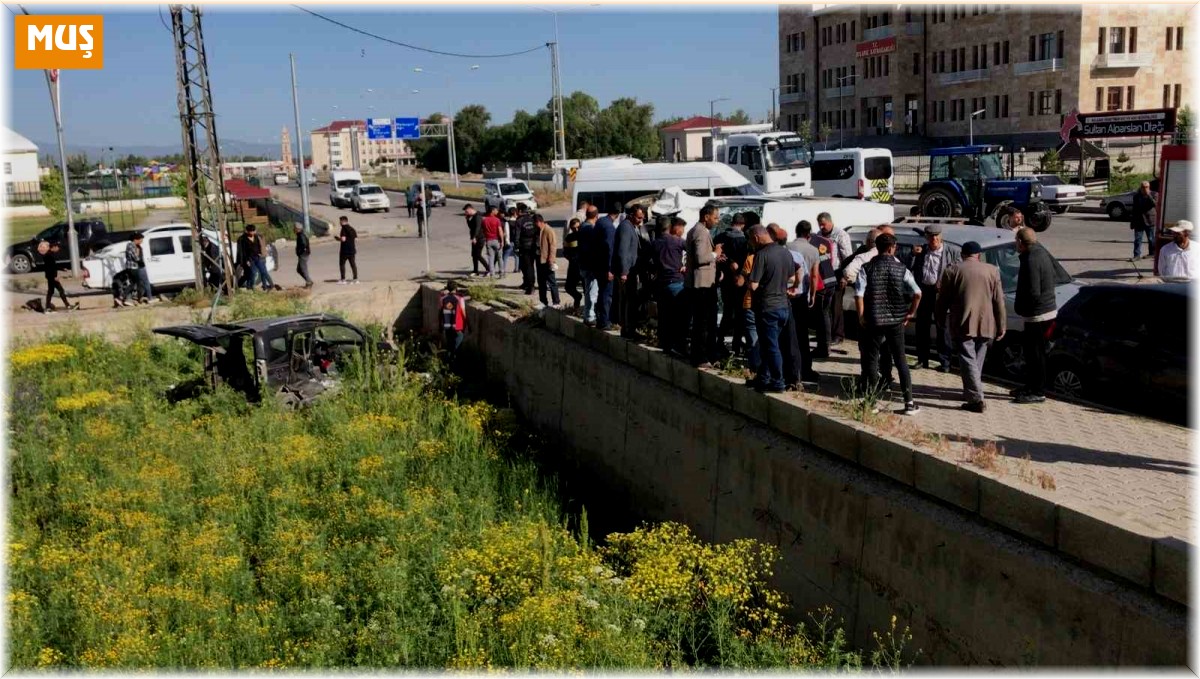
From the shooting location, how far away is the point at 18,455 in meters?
12.9

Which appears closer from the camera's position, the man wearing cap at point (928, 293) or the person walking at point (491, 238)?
the man wearing cap at point (928, 293)

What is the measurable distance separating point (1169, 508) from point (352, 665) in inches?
226

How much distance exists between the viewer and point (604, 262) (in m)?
12.7

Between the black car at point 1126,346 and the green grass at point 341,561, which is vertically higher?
the black car at point 1126,346

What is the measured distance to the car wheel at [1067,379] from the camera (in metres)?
9.62

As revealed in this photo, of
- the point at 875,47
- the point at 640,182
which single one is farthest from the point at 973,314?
the point at 875,47

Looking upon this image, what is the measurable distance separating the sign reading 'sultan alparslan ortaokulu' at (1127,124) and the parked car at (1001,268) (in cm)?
2820

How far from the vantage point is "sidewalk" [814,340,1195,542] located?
6.55 m

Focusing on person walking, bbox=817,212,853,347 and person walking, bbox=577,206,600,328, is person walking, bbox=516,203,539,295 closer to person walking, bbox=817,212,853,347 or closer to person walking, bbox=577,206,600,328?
person walking, bbox=577,206,600,328

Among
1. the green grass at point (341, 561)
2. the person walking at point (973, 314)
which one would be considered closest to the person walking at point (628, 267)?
the green grass at point (341, 561)

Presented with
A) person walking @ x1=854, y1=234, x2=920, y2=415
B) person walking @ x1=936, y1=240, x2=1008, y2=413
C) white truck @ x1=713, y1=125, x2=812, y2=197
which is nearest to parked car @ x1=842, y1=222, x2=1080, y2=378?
person walking @ x1=854, y1=234, x2=920, y2=415

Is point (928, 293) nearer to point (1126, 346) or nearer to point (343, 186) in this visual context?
point (1126, 346)

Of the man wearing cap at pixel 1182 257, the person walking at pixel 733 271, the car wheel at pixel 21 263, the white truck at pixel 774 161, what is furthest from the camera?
the white truck at pixel 774 161

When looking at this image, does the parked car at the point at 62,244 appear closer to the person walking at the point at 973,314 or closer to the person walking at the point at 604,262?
the person walking at the point at 604,262
